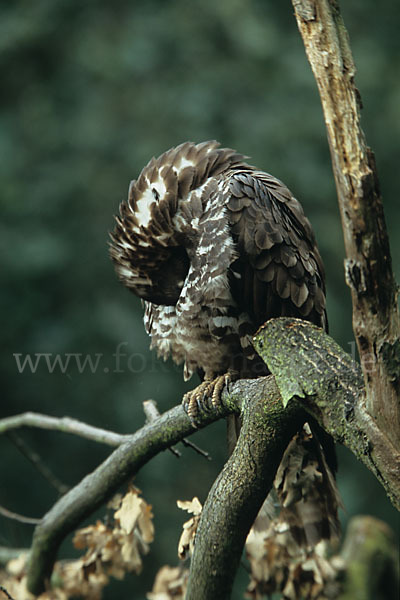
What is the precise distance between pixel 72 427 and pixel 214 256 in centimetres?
98

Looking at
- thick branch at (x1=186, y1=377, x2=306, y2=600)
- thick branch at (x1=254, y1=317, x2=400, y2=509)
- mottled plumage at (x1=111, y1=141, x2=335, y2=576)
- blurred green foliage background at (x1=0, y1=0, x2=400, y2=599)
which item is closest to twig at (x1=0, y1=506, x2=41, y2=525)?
mottled plumage at (x1=111, y1=141, x2=335, y2=576)

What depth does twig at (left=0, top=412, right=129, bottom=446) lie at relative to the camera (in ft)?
9.29

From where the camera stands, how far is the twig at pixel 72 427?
2832mm

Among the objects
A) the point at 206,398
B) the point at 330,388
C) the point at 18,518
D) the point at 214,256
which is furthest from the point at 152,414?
the point at 330,388

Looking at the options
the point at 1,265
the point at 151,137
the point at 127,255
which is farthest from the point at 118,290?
the point at 127,255

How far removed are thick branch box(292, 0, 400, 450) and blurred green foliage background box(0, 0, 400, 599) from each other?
463 cm

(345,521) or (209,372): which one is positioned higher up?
(209,372)

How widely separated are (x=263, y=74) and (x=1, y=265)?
9.91ft

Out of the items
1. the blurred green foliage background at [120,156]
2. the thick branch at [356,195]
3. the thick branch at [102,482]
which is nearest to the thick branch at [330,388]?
the thick branch at [356,195]

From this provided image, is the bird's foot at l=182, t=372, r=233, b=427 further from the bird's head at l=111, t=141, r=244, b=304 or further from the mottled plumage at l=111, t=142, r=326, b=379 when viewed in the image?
the bird's head at l=111, t=141, r=244, b=304

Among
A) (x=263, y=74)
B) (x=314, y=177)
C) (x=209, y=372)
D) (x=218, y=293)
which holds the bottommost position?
(x=209, y=372)

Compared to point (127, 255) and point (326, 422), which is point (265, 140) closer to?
point (127, 255)

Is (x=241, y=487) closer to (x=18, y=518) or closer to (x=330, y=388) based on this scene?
(x=330, y=388)

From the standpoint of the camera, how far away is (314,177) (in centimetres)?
648
